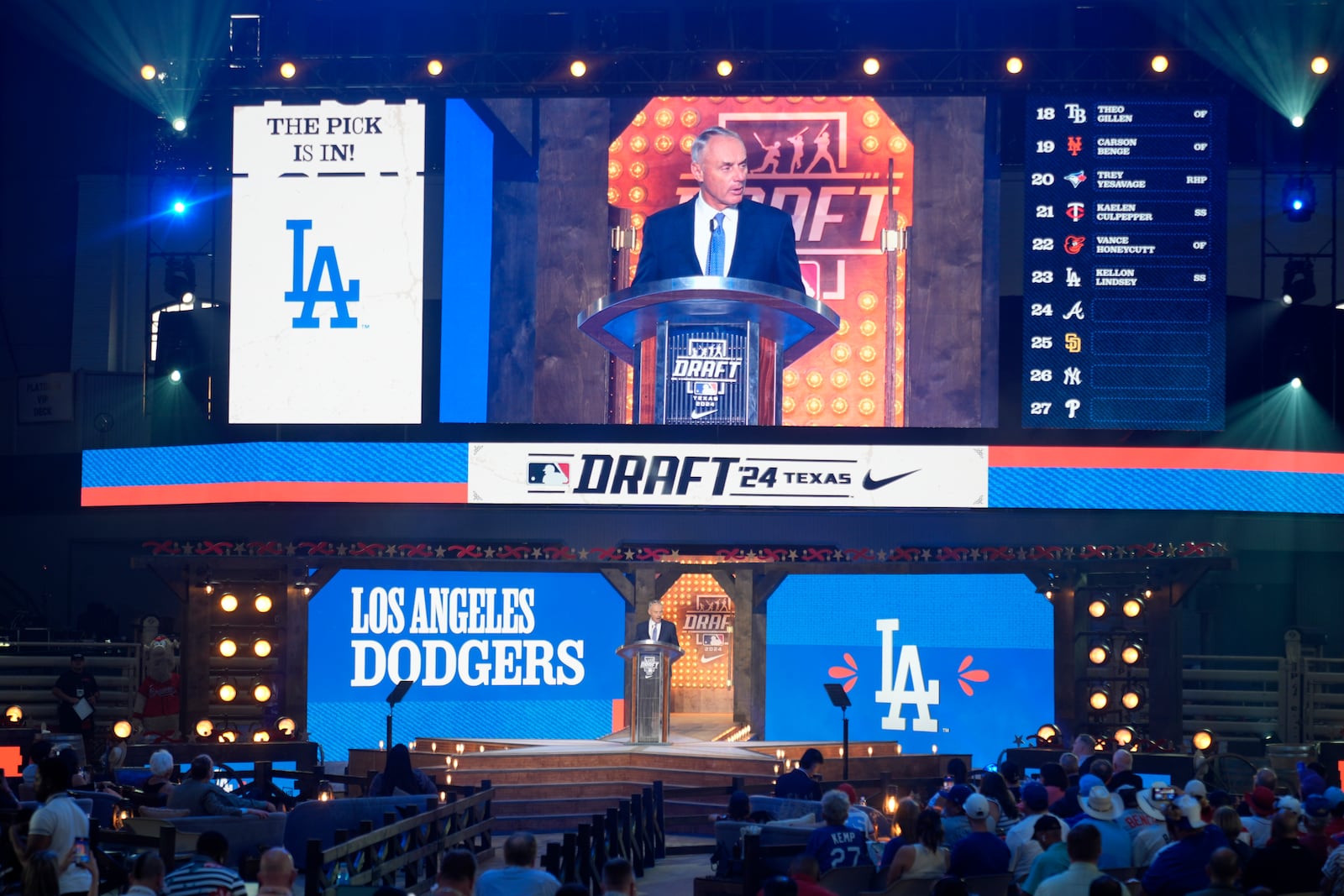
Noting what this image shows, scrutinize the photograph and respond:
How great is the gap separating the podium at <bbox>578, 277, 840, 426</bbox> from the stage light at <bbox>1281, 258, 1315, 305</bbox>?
8.20 metres

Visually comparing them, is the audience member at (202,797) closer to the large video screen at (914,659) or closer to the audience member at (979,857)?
the audience member at (979,857)

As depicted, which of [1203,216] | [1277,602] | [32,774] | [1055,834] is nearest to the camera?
[1055,834]

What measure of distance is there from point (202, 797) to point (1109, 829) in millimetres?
6890

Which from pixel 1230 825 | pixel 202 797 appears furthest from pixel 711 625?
pixel 1230 825

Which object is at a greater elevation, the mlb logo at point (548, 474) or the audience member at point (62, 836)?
→ the mlb logo at point (548, 474)

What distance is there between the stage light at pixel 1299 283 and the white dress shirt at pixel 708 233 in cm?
887

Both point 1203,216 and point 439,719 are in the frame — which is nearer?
point 439,719

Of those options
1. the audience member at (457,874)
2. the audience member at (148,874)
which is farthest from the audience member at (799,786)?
the audience member at (148,874)

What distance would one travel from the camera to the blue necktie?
24.8 metres

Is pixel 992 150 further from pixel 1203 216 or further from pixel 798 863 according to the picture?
pixel 798 863

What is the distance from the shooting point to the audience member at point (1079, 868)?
364 inches

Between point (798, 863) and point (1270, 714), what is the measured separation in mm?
15731

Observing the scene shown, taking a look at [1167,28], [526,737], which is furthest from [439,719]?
[1167,28]

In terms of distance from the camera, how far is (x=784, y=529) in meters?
24.9
